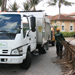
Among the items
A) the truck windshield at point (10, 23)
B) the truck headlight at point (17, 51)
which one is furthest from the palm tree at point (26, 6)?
the truck headlight at point (17, 51)

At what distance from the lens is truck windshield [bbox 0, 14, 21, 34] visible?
5457 mm

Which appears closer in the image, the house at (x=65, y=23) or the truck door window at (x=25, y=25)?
the truck door window at (x=25, y=25)

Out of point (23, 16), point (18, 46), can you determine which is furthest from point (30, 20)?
point (18, 46)

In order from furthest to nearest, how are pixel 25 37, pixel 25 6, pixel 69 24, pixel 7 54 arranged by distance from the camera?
pixel 69 24 → pixel 25 6 → pixel 25 37 → pixel 7 54

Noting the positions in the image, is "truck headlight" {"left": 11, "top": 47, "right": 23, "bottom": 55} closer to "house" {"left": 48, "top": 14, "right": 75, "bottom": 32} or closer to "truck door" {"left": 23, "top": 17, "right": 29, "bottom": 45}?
"truck door" {"left": 23, "top": 17, "right": 29, "bottom": 45}

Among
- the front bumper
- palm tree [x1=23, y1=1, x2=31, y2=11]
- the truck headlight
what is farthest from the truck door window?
palm tree [x1=23, y1=1, x2=31, y2=11]

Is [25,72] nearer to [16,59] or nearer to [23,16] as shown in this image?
[16,59]

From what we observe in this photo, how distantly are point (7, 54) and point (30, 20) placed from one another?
216 cm

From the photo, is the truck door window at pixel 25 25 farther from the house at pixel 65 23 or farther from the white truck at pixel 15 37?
the house at pixel 65 23

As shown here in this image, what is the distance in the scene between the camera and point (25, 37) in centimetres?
590

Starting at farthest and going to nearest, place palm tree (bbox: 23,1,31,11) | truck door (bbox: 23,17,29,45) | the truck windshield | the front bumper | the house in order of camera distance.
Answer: the house, palm tree (bbox: 23,1,31,11), truck door (bbox: 23,17,29,45), the truck windshield, the front bumper

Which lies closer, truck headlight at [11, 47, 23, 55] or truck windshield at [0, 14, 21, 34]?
truck headlight at [11, 47, 23, 55]

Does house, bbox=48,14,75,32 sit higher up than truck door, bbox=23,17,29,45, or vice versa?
truck door, bbox=23,17,29,45

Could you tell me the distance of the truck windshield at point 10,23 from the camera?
546 cm
